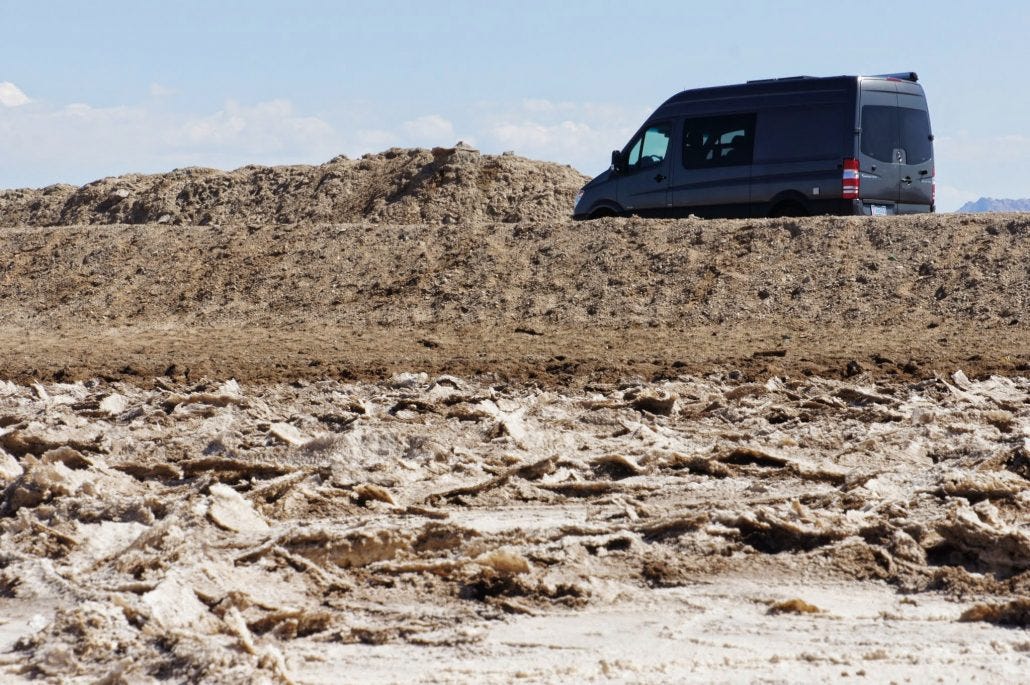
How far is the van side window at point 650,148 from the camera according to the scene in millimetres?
17328

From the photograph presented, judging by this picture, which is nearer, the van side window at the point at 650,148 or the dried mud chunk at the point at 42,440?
the dried mud chunk at the point at 42,440

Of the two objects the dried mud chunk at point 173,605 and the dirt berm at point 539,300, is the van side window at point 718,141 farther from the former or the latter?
the dried mud chunk at point 173,605

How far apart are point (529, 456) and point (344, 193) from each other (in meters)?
23.8

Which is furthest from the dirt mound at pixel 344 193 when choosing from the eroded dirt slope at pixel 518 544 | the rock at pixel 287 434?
the eroded dirt slope at pixel 518 544

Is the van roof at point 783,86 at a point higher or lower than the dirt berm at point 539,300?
higher

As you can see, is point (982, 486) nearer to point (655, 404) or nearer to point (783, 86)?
point (655, 404)

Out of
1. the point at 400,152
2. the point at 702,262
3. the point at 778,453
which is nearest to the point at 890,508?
the point at 778,453

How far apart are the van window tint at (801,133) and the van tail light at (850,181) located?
0.16m

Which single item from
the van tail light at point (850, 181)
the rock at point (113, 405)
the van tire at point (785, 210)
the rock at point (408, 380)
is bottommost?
the rock at point (113, 405)

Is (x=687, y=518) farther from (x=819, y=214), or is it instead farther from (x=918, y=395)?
(x=819, y=214)

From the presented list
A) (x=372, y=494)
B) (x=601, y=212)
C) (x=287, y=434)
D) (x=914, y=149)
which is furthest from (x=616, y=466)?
(x=601, y=212)

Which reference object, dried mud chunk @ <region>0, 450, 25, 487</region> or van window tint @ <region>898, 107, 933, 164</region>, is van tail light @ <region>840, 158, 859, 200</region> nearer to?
van window tint @ <region>898, 107, 933, 164</region>

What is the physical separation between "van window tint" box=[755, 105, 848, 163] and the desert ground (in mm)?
1318

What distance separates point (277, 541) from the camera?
5688 mm
